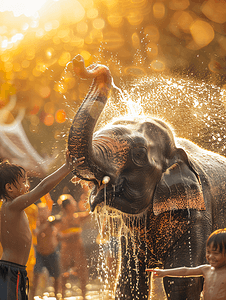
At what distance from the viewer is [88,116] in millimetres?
1082

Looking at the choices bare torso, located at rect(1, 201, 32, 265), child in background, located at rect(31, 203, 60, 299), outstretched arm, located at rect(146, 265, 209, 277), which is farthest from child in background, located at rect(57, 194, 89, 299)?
outstretched arm, located at rect(146, 265, 209, 277)

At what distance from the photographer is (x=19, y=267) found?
1.22 meters

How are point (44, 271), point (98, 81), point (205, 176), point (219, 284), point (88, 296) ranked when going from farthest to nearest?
point (44, 271)
point (88, 296)
point (205, 176)
point (98, 81)
point (219, 284)

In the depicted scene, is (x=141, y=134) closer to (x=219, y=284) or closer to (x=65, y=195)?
(x=219, y=284)

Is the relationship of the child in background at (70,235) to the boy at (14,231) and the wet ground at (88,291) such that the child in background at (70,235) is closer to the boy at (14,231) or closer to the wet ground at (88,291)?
the wet ground at (88,291)

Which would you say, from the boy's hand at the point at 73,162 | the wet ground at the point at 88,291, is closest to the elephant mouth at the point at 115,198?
the boy's hand at the point at 73,162

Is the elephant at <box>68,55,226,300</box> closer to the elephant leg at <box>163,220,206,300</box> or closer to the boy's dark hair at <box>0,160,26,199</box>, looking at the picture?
the elephant leg at <box>163,220,206,300</box>

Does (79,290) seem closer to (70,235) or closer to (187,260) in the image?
(70,235)

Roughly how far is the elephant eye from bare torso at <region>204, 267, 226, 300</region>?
0.43m

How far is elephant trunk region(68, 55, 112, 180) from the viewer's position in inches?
42.5

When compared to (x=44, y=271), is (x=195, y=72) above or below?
above

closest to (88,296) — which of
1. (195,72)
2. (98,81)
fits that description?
(98,81)

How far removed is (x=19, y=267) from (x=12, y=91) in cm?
258

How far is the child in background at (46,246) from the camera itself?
9.44 ft
